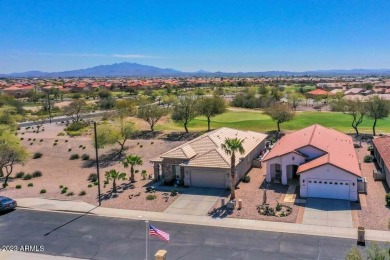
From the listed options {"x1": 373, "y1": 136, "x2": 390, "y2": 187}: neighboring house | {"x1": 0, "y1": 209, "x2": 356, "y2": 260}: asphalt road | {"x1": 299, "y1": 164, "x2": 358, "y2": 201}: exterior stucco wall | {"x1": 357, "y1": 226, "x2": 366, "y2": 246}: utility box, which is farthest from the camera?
{"x1": 373, "y1": 136, "x2": 390, "y2": 187}: neighboring house

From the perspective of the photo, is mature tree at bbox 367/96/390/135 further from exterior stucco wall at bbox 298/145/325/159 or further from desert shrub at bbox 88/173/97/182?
desert shrub at bbox 88/173/97/182

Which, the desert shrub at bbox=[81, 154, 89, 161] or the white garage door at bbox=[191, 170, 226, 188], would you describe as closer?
the white garage door at bbox=[191, 170, 226, 188]

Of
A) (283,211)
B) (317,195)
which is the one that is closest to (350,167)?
(317,195)

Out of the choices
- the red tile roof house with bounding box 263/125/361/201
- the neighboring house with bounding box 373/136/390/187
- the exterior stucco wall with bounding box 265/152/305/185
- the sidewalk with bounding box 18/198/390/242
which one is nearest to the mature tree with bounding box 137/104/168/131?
the red tile roof house with bounding box 263/125/361/201

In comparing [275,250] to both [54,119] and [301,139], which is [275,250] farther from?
[54,119]

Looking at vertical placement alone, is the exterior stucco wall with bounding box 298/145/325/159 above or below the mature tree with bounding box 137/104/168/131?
below

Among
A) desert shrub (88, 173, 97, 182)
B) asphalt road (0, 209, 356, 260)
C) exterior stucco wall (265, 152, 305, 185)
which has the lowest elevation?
desert shrub (88, 173, 97, 182)
